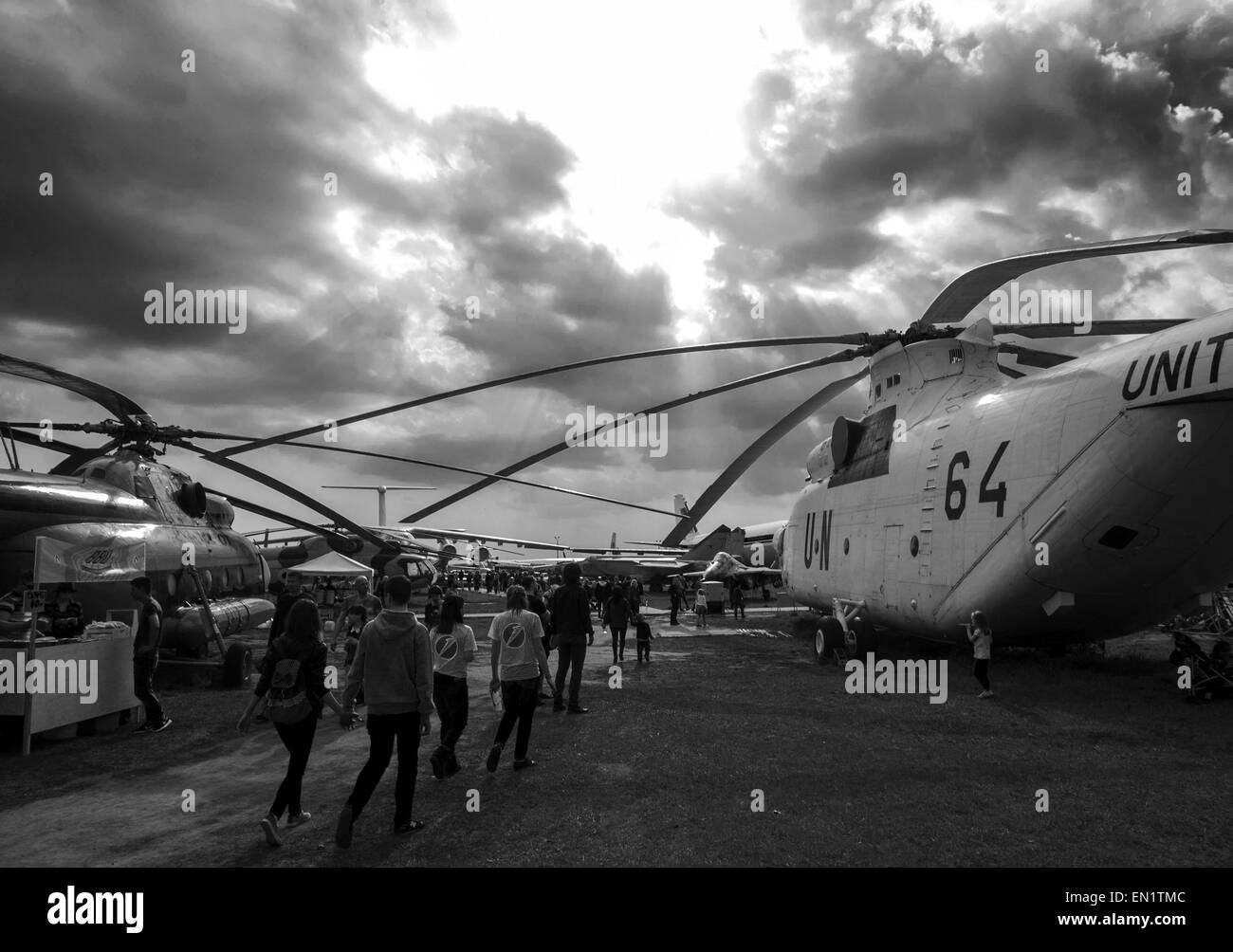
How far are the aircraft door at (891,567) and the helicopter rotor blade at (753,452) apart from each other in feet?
10.4

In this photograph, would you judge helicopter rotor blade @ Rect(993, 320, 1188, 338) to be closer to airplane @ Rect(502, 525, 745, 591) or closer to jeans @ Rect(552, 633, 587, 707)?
jeans @ Rect(552, 633, 587, 707)

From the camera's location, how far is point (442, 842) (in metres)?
5.28

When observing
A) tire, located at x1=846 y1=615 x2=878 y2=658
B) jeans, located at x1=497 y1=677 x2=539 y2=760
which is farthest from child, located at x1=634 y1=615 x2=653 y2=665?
jeans, located at x1=497 y1=677 x2=539 y2=760

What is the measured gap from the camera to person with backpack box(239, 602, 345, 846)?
5281 millimetres

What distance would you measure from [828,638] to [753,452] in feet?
14.1

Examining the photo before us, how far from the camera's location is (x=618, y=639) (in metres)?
16.2

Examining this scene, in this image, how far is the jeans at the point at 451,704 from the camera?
713cm

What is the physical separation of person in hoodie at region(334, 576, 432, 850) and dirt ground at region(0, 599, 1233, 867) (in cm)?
37

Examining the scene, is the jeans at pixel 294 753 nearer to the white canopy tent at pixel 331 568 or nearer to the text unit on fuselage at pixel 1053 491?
the text unit on fuselage at pixel 1053 491
